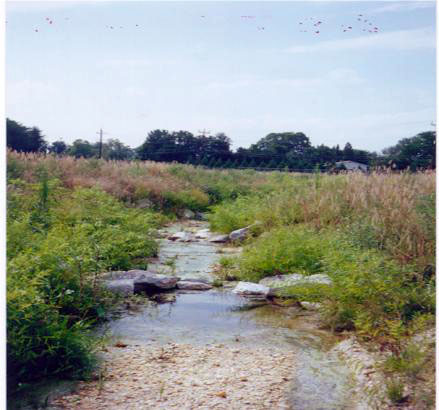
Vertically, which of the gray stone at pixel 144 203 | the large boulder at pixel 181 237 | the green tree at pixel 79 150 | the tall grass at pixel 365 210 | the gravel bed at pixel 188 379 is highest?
the green tree at pixel 79 150

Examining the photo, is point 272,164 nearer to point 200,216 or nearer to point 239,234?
point 200,216

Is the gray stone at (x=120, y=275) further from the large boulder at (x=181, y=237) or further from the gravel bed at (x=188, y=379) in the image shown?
the large boulder at (x=181, y=237)

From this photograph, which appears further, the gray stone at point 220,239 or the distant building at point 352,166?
the gray stone at point 220,239

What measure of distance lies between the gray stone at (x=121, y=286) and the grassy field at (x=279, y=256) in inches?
7.6

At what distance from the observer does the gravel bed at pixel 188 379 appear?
9.64 feet

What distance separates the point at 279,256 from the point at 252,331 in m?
1.87

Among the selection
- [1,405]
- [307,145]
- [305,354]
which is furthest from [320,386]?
[307,145]

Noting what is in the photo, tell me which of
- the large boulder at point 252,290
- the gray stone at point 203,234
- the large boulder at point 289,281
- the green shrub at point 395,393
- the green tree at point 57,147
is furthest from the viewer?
the green tree at point 57,147

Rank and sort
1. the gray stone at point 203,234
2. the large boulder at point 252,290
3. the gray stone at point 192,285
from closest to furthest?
the large boulder at point 252,290 < the gray stone at point 192,285 < the gray stone at point 203,234

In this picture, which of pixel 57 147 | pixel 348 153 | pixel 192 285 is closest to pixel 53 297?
pixel 192 285

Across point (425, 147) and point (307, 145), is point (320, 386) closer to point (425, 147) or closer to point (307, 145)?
point (425, 147)

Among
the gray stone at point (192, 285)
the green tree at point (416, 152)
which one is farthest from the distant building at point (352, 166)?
the gray stone at point (192, 285)

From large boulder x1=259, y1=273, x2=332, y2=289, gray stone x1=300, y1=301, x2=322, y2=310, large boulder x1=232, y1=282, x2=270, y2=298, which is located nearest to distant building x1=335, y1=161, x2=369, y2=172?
large boulder x1=259, y1=273, x2=332, y2=289

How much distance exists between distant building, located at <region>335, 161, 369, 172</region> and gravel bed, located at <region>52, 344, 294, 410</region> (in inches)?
223
